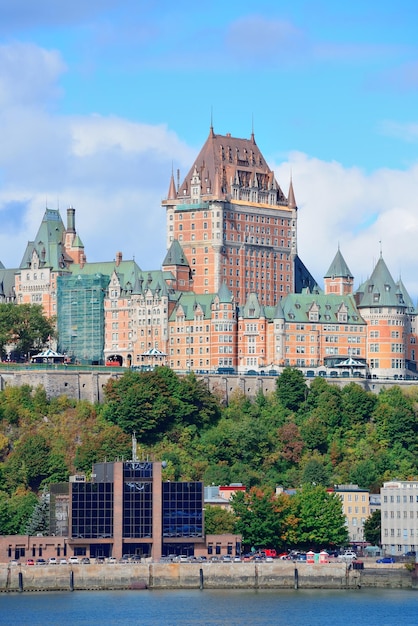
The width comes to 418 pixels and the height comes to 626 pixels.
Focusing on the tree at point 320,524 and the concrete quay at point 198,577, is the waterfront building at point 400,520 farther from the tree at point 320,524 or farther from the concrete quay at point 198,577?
the concrete quay at point 198,577

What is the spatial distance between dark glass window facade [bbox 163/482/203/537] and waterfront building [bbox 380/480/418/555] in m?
19.1

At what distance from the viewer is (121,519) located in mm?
184500

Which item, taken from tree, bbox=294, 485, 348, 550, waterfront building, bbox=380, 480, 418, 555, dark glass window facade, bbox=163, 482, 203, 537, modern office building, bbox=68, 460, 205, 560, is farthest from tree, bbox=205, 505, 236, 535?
waterfront building, bbox=380, 480, 418, 555

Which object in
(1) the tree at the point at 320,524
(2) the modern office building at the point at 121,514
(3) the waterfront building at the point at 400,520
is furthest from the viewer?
(3) the waterfront building at the point at 400,520

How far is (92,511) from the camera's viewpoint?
185m

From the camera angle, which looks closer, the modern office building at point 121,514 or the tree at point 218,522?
the modern office building at point 121,514

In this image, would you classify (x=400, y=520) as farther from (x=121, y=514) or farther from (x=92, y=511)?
(x=92, y=511)

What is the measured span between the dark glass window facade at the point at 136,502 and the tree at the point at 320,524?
591 inches

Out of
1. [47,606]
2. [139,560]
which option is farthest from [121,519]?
[47,606]

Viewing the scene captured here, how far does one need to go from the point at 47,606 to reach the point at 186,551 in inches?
781

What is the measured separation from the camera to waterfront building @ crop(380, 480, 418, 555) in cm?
19775

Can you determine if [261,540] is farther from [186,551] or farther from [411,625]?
[411,625]

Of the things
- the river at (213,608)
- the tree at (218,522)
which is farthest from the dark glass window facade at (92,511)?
the tree at (218,522)

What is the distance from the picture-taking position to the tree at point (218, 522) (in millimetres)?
192125
